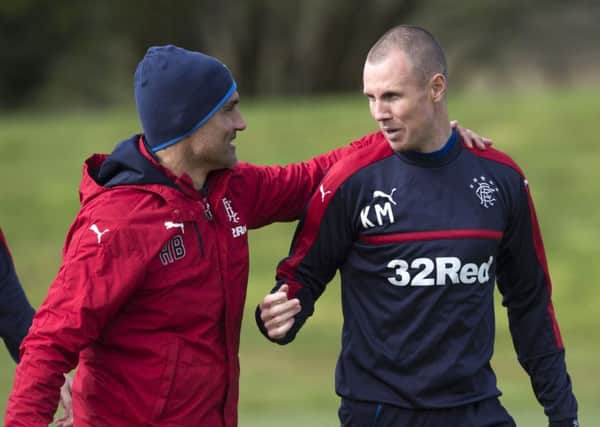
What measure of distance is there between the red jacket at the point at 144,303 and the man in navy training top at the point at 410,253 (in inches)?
8.5

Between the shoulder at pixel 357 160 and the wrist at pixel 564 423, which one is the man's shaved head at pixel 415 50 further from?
the wrist at pixel 564 423

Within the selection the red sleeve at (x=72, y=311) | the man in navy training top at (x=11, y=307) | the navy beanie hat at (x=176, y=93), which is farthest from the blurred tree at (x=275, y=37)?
the red sleeve at (x=72, y=311)

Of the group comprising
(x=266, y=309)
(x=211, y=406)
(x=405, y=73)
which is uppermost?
(x=405, y=73)

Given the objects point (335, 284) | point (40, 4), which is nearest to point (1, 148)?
point (335, 284)

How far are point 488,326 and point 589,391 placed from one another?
22.4ft

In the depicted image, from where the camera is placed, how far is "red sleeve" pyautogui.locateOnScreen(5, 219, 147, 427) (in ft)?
14.2

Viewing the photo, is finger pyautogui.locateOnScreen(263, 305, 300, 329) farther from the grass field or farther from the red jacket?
the grass field

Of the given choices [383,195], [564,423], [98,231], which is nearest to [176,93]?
[98,231]

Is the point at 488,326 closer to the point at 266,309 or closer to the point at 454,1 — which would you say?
the point at 266,309

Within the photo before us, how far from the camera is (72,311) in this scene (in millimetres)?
4418

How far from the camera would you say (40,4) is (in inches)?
1137

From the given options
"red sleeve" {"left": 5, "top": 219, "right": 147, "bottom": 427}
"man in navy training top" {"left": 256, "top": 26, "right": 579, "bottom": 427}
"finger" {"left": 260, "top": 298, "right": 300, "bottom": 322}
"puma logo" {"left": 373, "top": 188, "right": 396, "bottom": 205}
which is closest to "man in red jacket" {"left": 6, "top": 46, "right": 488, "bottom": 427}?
"red sleeve" {"left": 5, "top": 219, "right": 147, "bottom": 427}

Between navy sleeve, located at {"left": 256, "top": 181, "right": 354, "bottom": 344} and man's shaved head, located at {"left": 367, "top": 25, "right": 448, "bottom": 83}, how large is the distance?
510mm

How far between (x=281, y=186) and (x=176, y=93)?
2.14 ft
